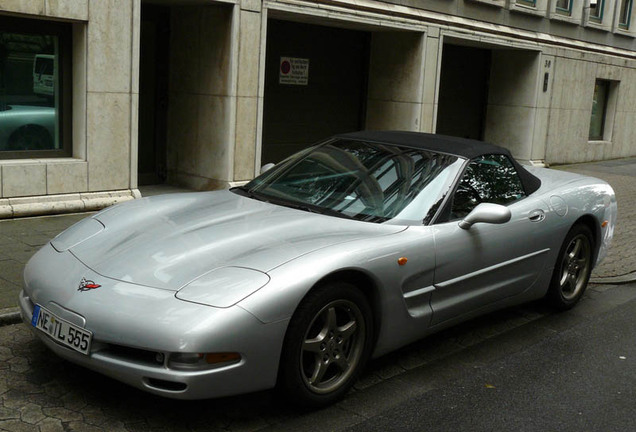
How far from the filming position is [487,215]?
16.0ft

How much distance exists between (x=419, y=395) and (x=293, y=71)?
10015mm

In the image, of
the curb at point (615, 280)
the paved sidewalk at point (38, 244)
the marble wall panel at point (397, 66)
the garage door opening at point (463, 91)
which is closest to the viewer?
the paved sidewalk at point (38, 244)

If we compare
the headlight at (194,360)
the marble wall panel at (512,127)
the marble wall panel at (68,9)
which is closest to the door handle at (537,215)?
the headlight at (194,360)

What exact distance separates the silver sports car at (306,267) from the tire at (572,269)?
0.02 m

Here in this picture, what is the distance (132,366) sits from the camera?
12.0 ft

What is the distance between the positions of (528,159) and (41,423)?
15710mm

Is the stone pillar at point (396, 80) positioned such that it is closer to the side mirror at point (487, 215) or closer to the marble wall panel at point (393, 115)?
the marble wall panel at point (393, 115)

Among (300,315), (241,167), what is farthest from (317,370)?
(241,167)

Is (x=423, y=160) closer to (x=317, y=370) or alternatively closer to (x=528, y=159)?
(x=317, y=370)

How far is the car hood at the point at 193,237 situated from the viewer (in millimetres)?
4039

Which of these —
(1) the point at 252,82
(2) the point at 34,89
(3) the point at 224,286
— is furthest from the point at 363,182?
(1) the point at 252,82

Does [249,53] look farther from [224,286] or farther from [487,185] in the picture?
[224,286]

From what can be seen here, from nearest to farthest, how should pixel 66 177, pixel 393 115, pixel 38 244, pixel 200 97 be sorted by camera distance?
pixel 38 244
pixel 66 177
pixel 200 97
pixel 393 115

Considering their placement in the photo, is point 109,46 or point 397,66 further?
point 397,66
